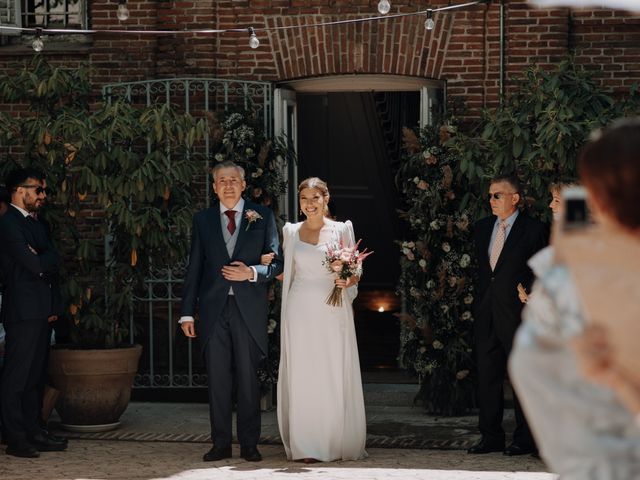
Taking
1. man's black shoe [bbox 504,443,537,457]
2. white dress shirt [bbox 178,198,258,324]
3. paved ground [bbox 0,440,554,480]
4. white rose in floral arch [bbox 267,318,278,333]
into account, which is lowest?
paved ground [bbox 0,440,554,480]

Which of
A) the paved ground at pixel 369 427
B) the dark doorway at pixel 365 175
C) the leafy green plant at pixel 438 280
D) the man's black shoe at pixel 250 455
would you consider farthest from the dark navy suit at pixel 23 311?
the dark doorway at pixel 365 175

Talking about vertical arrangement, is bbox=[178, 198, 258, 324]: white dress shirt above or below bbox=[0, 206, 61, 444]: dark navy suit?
above

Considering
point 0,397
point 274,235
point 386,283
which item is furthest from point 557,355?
point 386,283

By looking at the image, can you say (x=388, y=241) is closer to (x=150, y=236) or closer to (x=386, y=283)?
(x=386, y=283)

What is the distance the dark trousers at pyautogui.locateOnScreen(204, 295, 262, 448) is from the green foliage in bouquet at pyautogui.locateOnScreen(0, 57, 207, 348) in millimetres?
1101

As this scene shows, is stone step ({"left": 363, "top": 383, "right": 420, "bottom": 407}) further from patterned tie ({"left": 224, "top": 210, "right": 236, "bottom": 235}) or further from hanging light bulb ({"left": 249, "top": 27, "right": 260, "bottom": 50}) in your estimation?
hanging light bulb ({"left": 249, "top": 27, "right": 260, "bottom": 50})

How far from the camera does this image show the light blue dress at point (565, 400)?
250cm

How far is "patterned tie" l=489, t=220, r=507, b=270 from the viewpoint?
7996mm

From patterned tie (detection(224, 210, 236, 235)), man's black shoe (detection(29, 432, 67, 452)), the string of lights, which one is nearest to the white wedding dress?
patterned tie (detection(224, 210, 236, 235))

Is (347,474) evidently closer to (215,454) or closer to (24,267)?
(215,454)

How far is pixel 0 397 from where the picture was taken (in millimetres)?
8219

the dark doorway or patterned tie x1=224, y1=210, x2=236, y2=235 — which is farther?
the dark doorway

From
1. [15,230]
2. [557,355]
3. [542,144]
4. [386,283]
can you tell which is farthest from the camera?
[386,283]

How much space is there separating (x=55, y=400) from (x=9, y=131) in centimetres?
194
